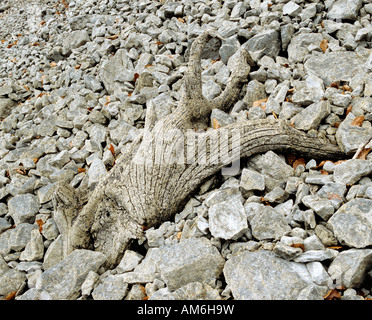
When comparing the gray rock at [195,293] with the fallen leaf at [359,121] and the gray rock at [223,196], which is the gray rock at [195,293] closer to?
the gray rock at [223,196]

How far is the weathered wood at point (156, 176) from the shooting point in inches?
117

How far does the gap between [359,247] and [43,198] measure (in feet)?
12.1

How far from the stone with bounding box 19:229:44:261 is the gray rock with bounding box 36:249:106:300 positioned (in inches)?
28.8

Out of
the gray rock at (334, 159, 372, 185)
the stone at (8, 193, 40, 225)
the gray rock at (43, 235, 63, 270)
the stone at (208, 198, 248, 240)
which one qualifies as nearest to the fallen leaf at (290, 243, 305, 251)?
the stone at (208, 198, 248, 240)

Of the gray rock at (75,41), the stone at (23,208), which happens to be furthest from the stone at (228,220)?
the gray rock at (75,41)

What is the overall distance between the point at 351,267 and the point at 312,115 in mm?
1905

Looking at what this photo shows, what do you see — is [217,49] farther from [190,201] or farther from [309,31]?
[190,201]

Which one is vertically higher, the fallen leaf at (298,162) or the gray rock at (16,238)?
the fallen leaf at (298,162)

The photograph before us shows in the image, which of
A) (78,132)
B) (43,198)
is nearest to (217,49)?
(78,132)

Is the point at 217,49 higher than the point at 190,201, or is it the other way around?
the point at 217,49

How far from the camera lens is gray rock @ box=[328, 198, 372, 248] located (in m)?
2.02

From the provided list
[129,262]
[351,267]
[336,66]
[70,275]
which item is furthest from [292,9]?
[70,275]

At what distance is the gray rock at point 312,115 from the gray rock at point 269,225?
1.38 metres

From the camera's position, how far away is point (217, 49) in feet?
17.0
